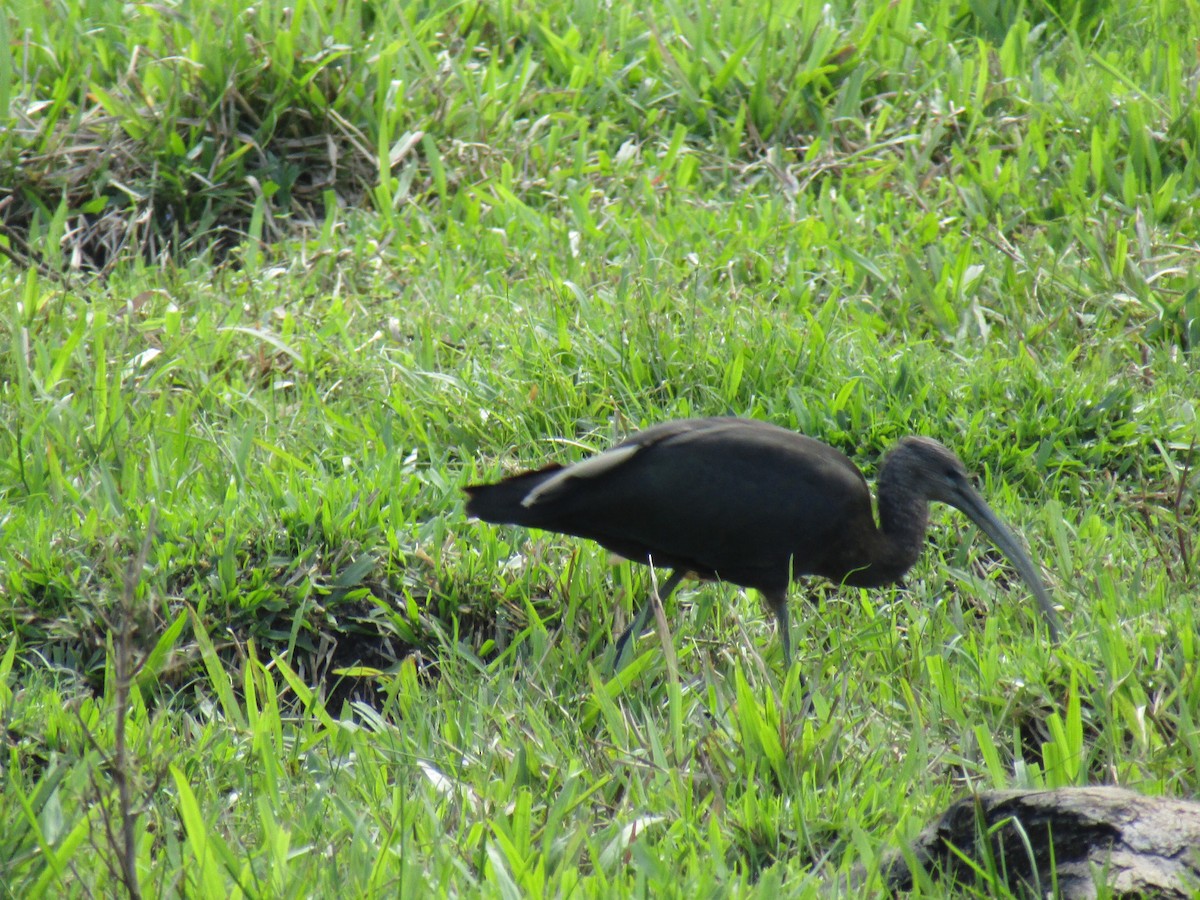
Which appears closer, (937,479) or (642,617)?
(642,617)

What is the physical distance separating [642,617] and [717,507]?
0.36 meters

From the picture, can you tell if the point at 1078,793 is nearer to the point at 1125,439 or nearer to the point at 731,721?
the point at 731,721

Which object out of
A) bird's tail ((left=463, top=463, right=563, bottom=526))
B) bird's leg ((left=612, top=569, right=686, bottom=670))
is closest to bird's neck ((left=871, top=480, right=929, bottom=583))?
bird's leg ((left=612, top=569, right=686, bottom=670))

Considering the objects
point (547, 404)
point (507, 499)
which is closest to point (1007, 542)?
point (507, 499)

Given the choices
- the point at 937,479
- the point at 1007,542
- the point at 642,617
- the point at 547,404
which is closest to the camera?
the point at 642,617

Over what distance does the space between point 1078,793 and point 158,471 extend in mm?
2974

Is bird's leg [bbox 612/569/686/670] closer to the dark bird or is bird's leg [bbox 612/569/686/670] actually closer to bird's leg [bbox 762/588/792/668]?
the dark bird

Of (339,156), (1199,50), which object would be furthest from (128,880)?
(1199,50)

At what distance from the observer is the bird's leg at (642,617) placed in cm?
409

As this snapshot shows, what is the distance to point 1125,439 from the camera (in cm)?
490

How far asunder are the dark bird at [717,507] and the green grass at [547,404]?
19 centimetres

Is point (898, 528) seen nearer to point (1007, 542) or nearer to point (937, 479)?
point (937, 479)

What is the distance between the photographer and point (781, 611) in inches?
166

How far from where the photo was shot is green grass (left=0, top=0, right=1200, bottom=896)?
10.7ft
